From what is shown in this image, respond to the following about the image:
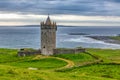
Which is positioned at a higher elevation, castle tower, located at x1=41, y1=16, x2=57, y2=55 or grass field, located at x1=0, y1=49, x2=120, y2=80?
castle tower, located at x1=41, y1=16, x2=57, y2=55

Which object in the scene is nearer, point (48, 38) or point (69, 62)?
point (69, 62)

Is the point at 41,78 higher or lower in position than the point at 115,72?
higher

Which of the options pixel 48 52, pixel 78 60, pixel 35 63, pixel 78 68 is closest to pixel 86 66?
pixel 78 68

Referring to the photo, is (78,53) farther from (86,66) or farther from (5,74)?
(5,74)

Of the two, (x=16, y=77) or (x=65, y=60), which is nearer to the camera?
(x=16, y=77)

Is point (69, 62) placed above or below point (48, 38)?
below

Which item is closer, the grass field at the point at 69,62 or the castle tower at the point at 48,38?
the grass field at the point at 69,62

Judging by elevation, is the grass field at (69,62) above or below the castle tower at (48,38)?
below

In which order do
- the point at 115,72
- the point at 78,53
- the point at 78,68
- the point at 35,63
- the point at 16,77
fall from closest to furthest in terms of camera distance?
the point at 16,77 < the point at 115,72 < the point at 78,68 < the point at 35,63 < the point at 78,53

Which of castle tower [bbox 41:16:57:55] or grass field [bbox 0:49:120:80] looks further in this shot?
castle tower [bbox 41:16:57:55]

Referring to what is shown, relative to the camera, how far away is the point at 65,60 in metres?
66.2

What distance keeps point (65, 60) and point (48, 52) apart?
8942mm

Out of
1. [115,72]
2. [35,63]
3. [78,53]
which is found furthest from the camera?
[78,53]

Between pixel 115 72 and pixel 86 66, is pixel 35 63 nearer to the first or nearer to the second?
pixel 86 66
